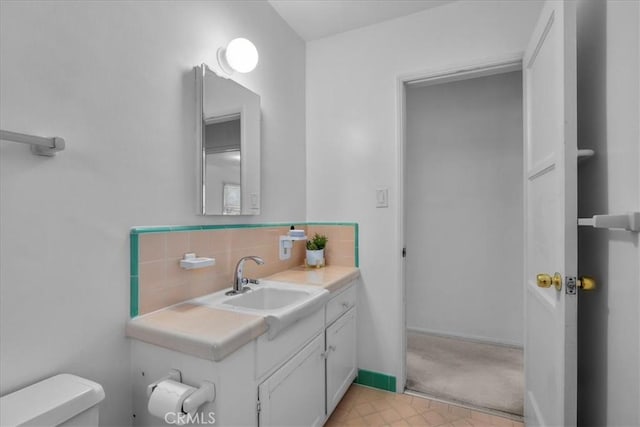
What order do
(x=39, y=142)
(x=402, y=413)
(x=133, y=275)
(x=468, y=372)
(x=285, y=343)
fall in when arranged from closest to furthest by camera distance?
(x=39, y=142)
(x=133, y=275)
(x=285, y=343)
(x=402, y=413)
(x=468, y=372)

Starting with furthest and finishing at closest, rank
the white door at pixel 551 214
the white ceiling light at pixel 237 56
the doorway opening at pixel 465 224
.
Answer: the doorway opening at pixel 465 224
the white ceiling light at pixel 237 56
the white door at pixel 551 214

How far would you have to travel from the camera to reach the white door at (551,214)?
3.24 ft

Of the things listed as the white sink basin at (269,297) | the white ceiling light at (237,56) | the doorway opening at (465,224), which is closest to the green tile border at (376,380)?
the doorway opening at (465,224)

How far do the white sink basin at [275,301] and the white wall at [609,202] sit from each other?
3.28ft

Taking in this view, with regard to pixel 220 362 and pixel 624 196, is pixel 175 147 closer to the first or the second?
pixel 220 362

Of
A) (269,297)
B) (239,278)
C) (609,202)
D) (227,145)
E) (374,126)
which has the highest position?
(374,126)

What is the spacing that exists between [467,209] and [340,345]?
5.87 ft

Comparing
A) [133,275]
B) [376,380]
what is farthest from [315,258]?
[133,275]

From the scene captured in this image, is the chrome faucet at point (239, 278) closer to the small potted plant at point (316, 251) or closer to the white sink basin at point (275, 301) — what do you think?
the white sink basin at point (275, 301)

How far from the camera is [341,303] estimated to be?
1.88 metres

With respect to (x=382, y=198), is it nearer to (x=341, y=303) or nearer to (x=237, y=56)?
(x=341, y=303)

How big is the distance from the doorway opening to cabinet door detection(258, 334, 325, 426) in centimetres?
117

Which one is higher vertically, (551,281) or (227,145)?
(227,145)

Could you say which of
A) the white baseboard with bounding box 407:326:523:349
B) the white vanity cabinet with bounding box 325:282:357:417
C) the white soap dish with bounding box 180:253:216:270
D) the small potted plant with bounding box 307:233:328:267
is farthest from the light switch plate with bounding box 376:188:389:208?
the white baseboard with bounding box 407:326:523:349
